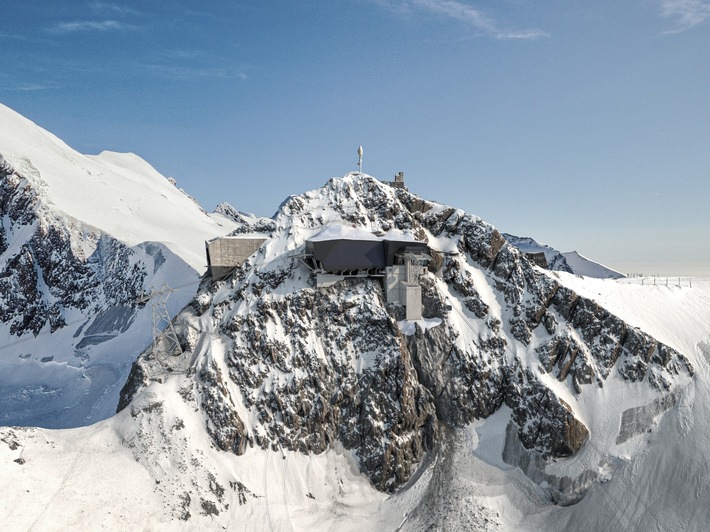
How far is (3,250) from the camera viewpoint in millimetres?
95938

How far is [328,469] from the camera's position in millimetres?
47656

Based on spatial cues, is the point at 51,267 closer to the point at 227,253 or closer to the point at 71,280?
the point at 71,280

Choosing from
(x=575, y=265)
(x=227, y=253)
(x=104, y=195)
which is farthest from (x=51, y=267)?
(x=575, y=265)

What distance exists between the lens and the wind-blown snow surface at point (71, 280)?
71062mm

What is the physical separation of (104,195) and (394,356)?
4235 inches

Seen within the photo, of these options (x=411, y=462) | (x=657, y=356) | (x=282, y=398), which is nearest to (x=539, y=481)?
(x=411, y=462)

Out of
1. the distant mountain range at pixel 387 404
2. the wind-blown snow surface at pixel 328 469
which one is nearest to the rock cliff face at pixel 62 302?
the distant mountain range at pixel 387 404

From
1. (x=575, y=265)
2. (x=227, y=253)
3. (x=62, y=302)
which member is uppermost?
(x=575, y=265)

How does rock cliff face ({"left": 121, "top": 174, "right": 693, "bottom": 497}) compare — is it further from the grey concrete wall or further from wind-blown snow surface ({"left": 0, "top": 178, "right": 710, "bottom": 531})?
the grey concrete wall

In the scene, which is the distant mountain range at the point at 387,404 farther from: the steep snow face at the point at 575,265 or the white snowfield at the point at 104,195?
the steep snow face at the point at 575,265

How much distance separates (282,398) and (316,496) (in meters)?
11.2

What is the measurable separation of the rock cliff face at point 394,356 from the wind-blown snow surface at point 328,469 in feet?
1.73

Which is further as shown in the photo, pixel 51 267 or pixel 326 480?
pixel 51 267

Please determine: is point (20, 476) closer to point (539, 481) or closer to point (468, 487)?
point (468, 487)
